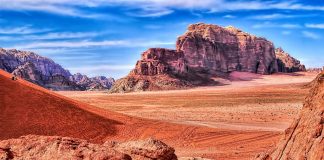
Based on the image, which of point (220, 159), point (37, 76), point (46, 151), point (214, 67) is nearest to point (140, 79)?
point (214, 67)

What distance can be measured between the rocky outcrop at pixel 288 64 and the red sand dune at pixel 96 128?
420 feet

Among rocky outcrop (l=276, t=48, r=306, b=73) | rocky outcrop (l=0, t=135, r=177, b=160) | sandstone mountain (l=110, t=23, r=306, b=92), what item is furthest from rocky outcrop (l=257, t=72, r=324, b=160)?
rocky outcrop (l=276, t=48, r=306, b=73)

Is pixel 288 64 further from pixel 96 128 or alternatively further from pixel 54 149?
pixel 54 149

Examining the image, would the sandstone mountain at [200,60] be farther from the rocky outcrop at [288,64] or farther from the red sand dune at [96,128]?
the red sand dune at [96,128]

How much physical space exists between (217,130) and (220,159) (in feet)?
30.6

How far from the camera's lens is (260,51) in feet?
455

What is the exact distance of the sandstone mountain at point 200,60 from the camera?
10419 centimetres

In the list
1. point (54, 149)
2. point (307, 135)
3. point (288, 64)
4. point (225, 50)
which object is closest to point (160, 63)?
point (225, 50)

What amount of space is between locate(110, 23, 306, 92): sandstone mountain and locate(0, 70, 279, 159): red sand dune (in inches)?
2824

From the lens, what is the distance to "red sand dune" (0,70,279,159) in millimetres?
20766

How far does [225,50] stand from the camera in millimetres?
134500

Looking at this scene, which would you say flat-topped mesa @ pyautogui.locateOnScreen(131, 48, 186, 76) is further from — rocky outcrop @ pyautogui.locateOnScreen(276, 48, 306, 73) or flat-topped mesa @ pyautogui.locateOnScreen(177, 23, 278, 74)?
rocky outcrop @ pyautogui.locateOnScreen(276, 48, 306, 73)

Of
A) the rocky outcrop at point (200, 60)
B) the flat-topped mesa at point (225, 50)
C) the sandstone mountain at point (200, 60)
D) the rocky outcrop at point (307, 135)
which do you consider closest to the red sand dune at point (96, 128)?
the rocky outcrop at point (307, 135)

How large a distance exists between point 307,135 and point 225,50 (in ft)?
425
